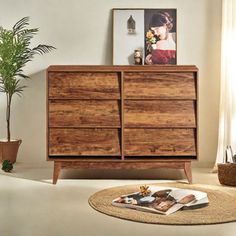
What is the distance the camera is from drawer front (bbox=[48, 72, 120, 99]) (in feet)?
14.6

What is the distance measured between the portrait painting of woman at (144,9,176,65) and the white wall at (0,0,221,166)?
0.29 ft

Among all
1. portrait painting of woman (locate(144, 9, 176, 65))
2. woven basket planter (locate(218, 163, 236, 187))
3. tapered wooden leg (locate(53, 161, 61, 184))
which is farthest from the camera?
portrait painting of woman (locate(144, 9, 176, 65))

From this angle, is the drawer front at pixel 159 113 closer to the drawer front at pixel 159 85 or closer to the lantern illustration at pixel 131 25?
the drawer front at pixel 159 85

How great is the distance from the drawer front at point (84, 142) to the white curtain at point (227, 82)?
1163mm

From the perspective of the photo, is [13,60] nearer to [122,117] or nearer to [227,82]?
[122,117]

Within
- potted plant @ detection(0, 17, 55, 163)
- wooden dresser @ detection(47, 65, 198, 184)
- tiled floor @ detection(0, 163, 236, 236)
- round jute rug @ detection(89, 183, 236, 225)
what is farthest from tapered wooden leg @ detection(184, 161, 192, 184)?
potted plant @ detection(0, 17, 55, 163)

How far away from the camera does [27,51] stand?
5137 millimetres

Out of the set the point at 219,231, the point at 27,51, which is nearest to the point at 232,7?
the point at 27,51

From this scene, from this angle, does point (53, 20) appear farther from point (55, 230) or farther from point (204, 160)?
point (55, 230)

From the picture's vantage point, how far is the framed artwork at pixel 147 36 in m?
5.15

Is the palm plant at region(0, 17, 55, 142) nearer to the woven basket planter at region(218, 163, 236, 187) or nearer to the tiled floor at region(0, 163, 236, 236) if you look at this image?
the tiled floor at region(0, 163, 236, 236)

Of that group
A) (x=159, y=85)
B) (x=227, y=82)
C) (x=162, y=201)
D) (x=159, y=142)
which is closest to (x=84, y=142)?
(x=159, y=142)

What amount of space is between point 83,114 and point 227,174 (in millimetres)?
1310

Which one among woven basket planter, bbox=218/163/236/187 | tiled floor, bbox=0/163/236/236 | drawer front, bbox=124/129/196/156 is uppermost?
drawer front, bbox=124/129/196/156
